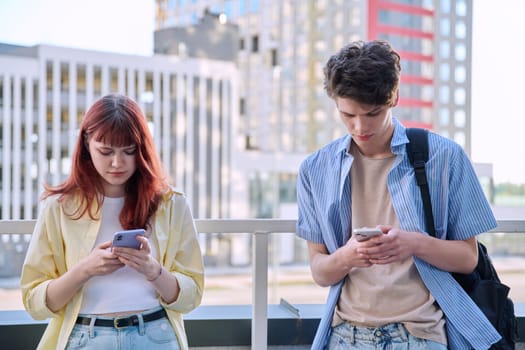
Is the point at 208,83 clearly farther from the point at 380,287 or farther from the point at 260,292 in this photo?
the point at 380,287

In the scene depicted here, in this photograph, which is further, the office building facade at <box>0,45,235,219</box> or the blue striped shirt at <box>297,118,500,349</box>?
the office building facade at <box>0,45,235,219</box>

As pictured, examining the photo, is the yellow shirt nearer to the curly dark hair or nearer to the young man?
the young man

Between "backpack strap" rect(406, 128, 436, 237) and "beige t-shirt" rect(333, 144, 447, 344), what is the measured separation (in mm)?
44

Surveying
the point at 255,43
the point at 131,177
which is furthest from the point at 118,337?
the point at 255,43

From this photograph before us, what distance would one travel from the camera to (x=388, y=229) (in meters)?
1.06

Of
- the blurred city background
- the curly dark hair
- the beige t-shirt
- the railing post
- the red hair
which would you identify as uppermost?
the blurred city background

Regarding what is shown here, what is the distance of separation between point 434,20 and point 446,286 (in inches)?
1115

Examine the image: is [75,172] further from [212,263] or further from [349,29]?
[349,29]

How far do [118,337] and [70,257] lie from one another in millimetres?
190

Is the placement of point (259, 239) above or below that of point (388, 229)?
below

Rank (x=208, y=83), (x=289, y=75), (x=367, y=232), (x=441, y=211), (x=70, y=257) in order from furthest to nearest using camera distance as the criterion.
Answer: (x=208, y=83) < (x=289, y=75) < (x=70, y=257) < (x=441, y=211) < (x=367, y=232)

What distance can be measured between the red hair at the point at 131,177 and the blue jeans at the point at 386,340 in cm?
47

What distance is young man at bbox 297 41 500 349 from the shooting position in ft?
3.52

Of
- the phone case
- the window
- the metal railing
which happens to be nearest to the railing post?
the metal railing
